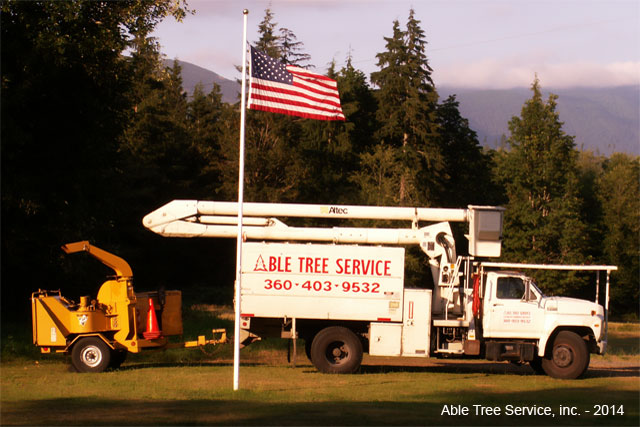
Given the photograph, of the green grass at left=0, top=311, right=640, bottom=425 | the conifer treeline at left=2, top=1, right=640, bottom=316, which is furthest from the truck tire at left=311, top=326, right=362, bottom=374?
the conifer treeline at left=2, top=1, right=640, bottom=316

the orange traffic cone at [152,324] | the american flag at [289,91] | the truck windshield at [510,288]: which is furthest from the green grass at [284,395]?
the american flag at [289,91]

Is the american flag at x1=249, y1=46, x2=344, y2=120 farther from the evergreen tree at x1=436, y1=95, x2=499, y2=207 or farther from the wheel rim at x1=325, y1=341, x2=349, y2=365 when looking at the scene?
the evergreen tree at x1=436, y1=95, x2=499, y2=207

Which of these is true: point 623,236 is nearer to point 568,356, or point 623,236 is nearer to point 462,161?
point 462,161

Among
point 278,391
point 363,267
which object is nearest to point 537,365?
point 363,267

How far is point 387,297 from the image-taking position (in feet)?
62.3

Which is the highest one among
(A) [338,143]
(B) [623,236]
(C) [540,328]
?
(A) [338,143]

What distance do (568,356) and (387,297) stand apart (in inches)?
193

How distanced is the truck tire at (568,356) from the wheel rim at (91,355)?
11277mm

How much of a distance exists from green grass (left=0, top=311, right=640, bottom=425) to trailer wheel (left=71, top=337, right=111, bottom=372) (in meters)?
0.40

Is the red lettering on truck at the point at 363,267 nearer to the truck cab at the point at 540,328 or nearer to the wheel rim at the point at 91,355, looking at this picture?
the truck cab at the point at 540,328

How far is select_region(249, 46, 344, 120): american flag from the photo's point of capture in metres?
16.4

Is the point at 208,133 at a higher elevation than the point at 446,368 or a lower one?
higher

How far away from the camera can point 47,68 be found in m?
23.1

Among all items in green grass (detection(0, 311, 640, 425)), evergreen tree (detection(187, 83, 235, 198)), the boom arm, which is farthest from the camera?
evergreen tree (detection(187, 83, 235, 198))
